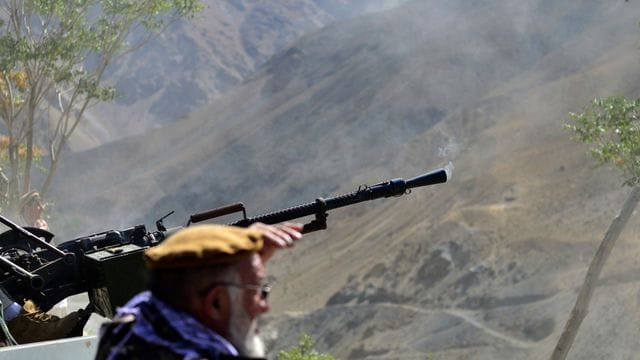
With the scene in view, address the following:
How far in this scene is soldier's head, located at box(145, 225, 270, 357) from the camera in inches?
92.0

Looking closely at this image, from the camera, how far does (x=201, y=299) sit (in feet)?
7.88

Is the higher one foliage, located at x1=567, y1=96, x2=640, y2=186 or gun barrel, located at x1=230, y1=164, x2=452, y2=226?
foliage, located at x1=567, y1=96, x2=640, y2=186

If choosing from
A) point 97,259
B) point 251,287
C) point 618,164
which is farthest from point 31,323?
point 618,164

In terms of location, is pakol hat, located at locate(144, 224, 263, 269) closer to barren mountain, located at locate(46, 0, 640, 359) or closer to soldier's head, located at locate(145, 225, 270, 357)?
soldier's head, located at locate(145, 225, 270, 357)

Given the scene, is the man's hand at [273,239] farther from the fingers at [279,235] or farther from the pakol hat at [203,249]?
the pakol hat at [203,249]

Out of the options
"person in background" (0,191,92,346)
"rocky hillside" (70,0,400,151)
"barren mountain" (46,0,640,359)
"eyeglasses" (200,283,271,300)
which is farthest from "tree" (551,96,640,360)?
"rocky hillside" (70,0,400,151)

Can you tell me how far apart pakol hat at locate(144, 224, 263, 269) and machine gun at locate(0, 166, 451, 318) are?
111 inches

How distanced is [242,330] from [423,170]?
50.6 meters

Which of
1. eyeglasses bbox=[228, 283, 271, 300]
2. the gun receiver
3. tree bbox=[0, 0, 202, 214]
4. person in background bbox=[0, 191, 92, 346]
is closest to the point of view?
eyeglasses bbox=[228, 283, 271, 300]

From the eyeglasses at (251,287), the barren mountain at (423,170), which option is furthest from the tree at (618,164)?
the eyeglasses at (251,287)

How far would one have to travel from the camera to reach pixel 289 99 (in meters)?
76.9

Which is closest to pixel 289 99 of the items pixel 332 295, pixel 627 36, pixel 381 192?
pixel 627 36

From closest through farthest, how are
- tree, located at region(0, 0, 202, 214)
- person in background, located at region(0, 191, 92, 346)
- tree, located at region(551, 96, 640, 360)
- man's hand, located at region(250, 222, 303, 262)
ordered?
man's hand, located at region(250, 222, 303, 262) → person in background, located at region(0, 191, 92, 346) → tree, located at region(551, 96, 640, 360) → tree, located at region(0, 0, 202, 214)

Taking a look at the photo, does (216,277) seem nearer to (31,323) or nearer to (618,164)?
(31,323)
